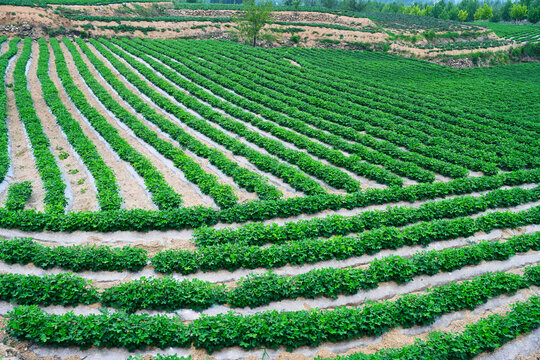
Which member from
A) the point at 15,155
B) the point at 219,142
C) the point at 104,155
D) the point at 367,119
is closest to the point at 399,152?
the point at 367,119

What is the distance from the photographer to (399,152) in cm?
1828

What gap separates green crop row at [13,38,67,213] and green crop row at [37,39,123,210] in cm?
112

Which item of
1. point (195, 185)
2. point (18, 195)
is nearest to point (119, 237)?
point (195, 185)

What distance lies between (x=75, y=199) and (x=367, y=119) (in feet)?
60.6

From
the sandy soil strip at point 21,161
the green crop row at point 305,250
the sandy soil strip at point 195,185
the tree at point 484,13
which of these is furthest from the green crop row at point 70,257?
the tree at point 484,13

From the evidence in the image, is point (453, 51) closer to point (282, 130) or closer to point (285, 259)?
point (282, 130)

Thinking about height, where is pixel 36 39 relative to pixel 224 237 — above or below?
above

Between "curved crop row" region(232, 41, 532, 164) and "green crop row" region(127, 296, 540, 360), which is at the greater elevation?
"curved crop row" region(232, 41, 532, 164)

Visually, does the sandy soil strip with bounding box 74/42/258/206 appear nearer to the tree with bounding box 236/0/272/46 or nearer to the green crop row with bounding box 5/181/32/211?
the green crop row with bounding box 5/181/32/211

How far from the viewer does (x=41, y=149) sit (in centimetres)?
1650

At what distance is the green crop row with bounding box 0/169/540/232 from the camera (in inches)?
454

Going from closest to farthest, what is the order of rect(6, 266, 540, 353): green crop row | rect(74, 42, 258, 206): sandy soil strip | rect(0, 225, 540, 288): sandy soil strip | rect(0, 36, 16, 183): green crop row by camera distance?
rect(6, 266, 540, 353): green crop row → rect(0, 225, 540, 288): sandy soil strip → rect(74, 42, 258, 206): sandy soil strip → rect(0, 36, 16, 183): green crop row

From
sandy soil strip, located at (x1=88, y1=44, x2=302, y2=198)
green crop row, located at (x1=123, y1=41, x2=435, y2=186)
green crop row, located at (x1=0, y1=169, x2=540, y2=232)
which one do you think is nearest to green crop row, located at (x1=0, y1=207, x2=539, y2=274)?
green crop row, located at (x1=0, y1=169, x2=540, y2=232)

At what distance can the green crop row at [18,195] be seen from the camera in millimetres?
12398
